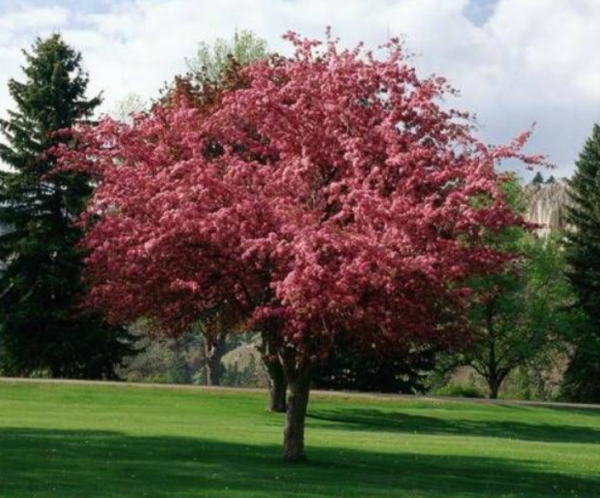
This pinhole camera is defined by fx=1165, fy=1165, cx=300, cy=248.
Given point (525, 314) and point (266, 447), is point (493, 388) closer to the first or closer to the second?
point (525, 314)

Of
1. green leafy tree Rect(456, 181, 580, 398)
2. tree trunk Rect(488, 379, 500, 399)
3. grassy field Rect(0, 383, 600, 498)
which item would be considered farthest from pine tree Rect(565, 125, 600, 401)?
grassy field Rect(0, 383, 600, 498)

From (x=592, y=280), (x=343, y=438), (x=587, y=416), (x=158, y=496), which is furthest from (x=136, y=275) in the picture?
(x=592, y=280)

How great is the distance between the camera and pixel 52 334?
46750 millimetres

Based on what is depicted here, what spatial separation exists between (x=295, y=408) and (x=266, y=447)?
120 inches

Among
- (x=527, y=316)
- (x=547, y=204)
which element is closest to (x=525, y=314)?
(x=527, y=316)

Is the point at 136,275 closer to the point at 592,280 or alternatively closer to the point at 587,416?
the point at 587,416

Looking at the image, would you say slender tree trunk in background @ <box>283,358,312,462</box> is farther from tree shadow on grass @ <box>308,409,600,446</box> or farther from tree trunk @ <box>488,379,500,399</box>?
tree trunk @ <box>488,379,500,399</box>

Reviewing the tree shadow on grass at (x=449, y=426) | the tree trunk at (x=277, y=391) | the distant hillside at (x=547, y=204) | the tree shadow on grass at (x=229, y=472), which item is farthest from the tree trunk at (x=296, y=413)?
the distant hillside at (x=547, y=204)

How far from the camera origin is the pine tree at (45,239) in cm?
4634

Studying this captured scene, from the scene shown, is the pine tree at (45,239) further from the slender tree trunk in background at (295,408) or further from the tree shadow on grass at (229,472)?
the slender tree trunk in background at (295,408)

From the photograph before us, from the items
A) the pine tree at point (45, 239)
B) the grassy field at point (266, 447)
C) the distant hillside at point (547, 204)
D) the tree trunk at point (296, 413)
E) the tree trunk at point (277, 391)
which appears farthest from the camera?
the distant hillside at point (547, 204)

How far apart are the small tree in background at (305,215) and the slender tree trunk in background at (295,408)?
25mm

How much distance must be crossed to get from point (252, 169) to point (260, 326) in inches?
105

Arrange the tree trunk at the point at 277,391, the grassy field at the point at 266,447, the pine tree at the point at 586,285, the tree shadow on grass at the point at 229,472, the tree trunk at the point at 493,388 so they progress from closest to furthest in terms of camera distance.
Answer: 1. the tree shadow on grass at the point at 229,472
2. the grassy field at the point at 266,447
3. the tree trunk at the point at 277,391
4. the tree trunk at the point at 493,388
5. the pine tree at the point at 586,285
